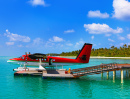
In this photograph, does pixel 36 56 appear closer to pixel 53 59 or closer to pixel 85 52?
pixel 53 59

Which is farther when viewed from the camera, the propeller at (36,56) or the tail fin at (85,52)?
the tail fin at (85,52)

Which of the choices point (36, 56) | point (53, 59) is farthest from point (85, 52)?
point (36, 56)

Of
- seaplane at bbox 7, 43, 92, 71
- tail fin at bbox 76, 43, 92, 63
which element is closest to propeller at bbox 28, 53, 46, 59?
seaplane at bbox 7, 43, 92, 71

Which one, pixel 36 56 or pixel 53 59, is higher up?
pixel 36 56

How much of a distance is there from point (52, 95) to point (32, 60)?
59.6 ft

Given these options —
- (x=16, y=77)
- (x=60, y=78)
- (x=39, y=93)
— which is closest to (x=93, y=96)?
(x=39, y=93)

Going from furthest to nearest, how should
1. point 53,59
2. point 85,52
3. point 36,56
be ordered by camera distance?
point 53,59 < point 85,52 < point 36,56

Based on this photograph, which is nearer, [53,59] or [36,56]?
[36,56]

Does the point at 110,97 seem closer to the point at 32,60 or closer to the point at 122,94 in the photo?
the point at 122,94

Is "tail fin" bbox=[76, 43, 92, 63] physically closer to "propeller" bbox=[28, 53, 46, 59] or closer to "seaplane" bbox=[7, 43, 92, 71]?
"seaplane" bbox=[7, 43, 92, 71]

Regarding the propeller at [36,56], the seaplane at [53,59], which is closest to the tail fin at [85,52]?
the seaplane at [53,59]

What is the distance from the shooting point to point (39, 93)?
71.4 ft

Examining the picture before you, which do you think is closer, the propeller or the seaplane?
the propeller

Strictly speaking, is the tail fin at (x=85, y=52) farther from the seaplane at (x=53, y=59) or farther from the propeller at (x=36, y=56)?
the propeller at (x=36, y=56)
